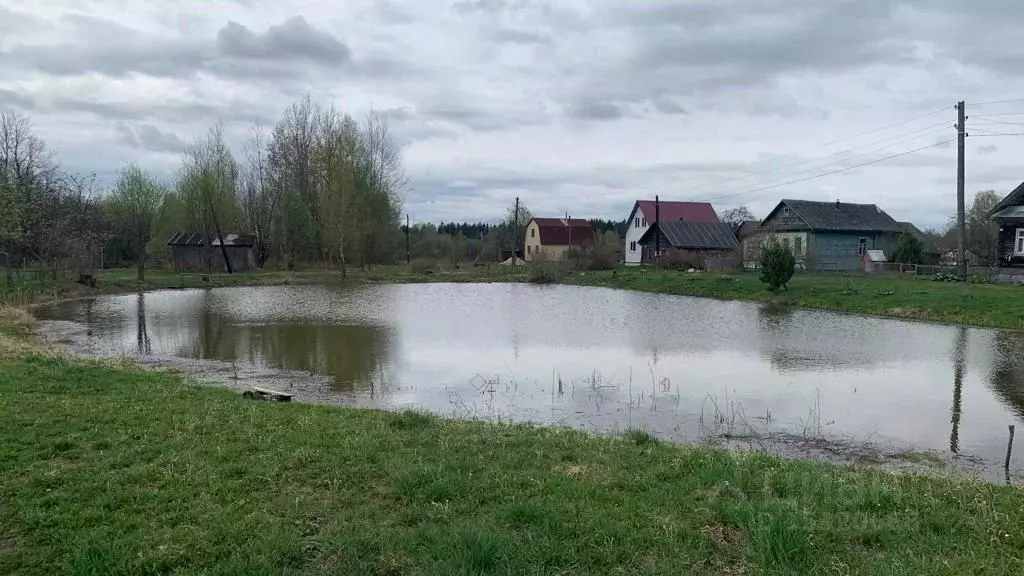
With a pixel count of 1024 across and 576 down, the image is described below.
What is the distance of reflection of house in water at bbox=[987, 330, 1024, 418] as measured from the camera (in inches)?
465

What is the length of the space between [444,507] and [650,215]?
5669 cm

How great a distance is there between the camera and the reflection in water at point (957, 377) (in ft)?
30.9

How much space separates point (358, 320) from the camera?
2373 centimetres

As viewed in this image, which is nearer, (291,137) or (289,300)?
(289,300)

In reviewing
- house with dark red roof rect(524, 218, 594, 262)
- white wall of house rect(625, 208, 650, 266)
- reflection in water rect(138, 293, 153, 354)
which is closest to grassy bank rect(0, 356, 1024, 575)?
reflection in water rect(138, 293, 153, 354)

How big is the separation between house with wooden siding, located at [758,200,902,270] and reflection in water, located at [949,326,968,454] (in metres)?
25.6

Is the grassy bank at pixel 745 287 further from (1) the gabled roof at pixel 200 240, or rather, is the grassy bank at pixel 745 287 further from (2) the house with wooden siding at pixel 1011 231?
(1) the gabled roof at pixel 200 240

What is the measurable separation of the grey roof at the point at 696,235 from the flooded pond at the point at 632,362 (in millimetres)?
24896

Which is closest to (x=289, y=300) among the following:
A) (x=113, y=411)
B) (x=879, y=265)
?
(x=113, y=411)

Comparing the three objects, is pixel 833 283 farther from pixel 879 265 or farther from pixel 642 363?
pixel 642 363

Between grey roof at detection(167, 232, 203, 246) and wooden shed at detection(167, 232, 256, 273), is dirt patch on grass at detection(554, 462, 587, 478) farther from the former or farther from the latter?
grey roof at detection(167, 232, 203, 246)

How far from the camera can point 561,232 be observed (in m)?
75.4

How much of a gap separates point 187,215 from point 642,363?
180ft

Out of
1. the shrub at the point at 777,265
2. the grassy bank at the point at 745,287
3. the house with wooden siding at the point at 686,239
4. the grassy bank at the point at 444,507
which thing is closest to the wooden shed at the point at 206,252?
the grassy bank at the point at 745,287
